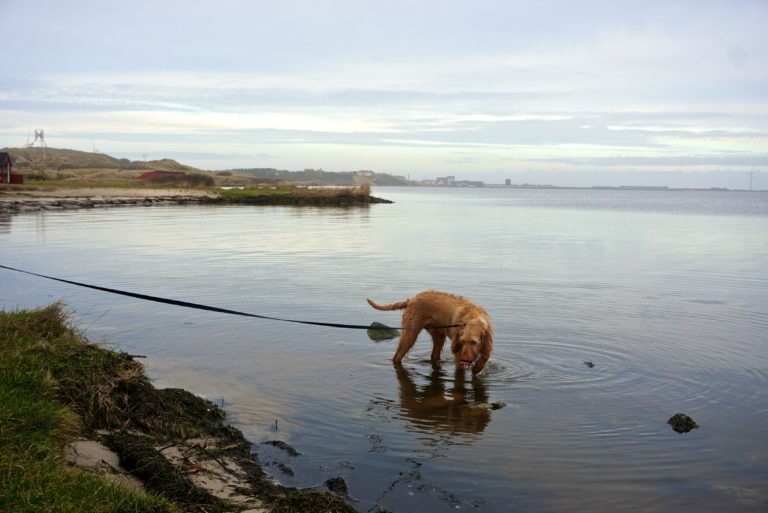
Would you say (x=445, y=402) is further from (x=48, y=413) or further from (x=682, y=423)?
(x=48, y=413)

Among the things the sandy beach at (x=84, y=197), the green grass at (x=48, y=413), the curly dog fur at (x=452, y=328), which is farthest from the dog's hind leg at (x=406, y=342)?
the sandy beach at (x=84, y=197)

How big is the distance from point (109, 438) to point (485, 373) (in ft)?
17.7

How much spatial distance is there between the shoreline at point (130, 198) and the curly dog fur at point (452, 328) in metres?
40.3

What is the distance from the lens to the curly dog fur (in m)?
9.25

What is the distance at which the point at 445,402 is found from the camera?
8.66 metres

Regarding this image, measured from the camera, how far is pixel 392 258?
77.7 ft

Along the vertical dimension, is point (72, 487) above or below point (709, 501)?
above

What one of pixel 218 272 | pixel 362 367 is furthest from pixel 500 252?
pixel 362 367

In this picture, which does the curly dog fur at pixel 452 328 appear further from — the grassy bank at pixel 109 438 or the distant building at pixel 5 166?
the distant building at pixel 5 166

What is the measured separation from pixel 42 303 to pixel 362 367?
7.02 metres

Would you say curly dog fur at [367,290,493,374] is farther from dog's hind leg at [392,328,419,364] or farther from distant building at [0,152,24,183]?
distant building at [0,152,24,183]

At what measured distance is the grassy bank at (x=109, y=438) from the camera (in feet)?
15.4

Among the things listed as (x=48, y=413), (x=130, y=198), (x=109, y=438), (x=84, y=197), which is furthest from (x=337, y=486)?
(x=130, y=198)

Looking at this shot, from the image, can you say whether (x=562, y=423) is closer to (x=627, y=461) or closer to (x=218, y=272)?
(x=627, y=461)
